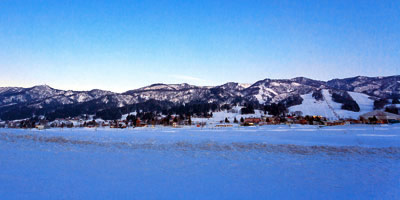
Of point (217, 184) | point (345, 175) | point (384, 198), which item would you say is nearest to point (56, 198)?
point (217, 184)

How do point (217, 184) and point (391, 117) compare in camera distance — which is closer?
point (217, 184)

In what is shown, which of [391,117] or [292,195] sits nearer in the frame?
[292,195]

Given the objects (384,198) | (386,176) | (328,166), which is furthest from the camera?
(328,166)

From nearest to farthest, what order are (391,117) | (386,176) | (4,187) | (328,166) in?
1. (4,187)
2. (386,176)
3. (328,166)
4. (391,117)

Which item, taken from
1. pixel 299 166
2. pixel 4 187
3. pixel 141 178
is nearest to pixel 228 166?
pixel 299 166

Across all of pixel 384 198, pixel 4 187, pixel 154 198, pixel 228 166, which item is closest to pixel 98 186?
pixel 154 198

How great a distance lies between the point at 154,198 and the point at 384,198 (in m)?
9.91

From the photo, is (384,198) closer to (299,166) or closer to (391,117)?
(299,166)

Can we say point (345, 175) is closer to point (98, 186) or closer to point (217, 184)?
point (217, 184)

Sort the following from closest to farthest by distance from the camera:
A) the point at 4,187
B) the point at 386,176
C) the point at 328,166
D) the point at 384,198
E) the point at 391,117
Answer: the point at 384,198 → the point at 4,187 → the point at 386,176 → the point at 328,166 → the point at 391,117

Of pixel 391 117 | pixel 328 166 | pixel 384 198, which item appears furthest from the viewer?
pixel 391 117

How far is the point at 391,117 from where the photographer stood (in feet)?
504

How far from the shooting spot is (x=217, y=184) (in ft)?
45.9

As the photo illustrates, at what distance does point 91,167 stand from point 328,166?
56.0 feet
